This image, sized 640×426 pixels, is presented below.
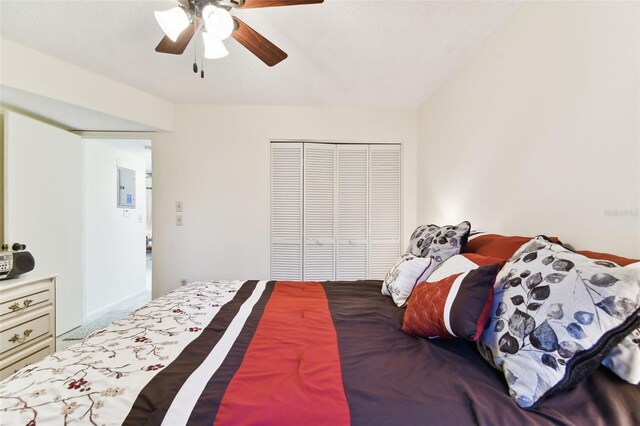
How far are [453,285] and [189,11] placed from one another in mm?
1742

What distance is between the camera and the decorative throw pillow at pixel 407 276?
1499mm

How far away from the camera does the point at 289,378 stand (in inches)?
31.9

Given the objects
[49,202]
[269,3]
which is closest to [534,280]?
[269,3]

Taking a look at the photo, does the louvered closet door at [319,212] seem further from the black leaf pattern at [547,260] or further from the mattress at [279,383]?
the black leaf pattern at [547,260]

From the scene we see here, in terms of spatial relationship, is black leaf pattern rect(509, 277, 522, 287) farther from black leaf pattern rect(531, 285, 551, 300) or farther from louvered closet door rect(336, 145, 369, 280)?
louvered closet door rect(336, 145, 369, 280)

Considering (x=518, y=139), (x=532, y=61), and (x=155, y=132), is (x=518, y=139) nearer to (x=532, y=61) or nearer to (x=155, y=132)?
(x=532, y=61)

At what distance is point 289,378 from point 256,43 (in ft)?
5.39

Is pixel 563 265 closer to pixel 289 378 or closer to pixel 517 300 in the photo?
pixel 517 300

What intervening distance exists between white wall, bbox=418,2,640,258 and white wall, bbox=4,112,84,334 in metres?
3.46

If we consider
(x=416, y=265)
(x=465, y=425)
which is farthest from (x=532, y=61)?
(x=465, y=425)

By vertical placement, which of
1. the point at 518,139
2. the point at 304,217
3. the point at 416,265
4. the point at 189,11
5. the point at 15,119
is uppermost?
the point at 189,11

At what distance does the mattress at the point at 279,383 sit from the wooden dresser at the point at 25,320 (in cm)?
110

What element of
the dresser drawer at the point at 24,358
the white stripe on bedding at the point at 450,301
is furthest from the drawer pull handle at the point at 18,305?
the white stripe on bedding at the point at 450,301

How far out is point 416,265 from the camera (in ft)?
5.09
